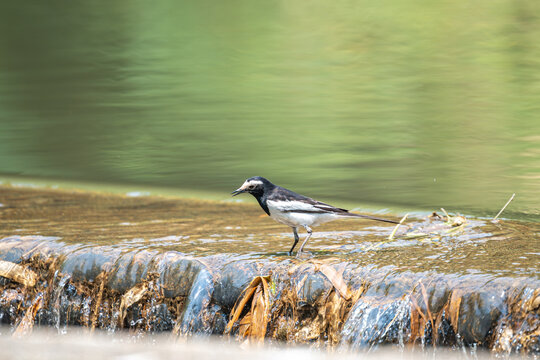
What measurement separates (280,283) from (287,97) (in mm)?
10921

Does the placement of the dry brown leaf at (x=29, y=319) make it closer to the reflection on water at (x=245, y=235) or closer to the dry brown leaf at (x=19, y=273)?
the dry brown leaf at (x=19, y=273)

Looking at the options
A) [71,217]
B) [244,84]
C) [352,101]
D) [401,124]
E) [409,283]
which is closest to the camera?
[409,283]

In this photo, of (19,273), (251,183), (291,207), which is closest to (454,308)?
(291,207)

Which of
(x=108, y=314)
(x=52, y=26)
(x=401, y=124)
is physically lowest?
(x=108, y=314)

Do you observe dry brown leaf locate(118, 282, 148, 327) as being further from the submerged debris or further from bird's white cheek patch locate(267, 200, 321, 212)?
bird's white cheek patch locate(267, 200, 321, 212)

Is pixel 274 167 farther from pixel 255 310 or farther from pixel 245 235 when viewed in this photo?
pixel 255 310

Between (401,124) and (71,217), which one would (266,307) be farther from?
(401,124)

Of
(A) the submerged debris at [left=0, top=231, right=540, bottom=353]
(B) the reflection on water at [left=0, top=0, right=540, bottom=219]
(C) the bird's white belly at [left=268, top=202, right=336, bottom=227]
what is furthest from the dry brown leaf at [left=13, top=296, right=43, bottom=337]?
(B) the reflection on water at [left=0, top=0, right=540, bottom=219]

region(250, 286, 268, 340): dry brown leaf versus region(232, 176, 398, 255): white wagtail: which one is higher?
region(232, 176, 398, 255): white wagtail

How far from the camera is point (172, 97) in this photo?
15836 millimetres

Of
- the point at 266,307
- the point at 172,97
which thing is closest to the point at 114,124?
the point at 172,97

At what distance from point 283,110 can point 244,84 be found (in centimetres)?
267

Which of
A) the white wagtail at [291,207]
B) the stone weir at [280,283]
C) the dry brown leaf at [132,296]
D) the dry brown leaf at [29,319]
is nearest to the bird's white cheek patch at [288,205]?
the white wagtail at [291,207]

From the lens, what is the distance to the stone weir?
4309mm
